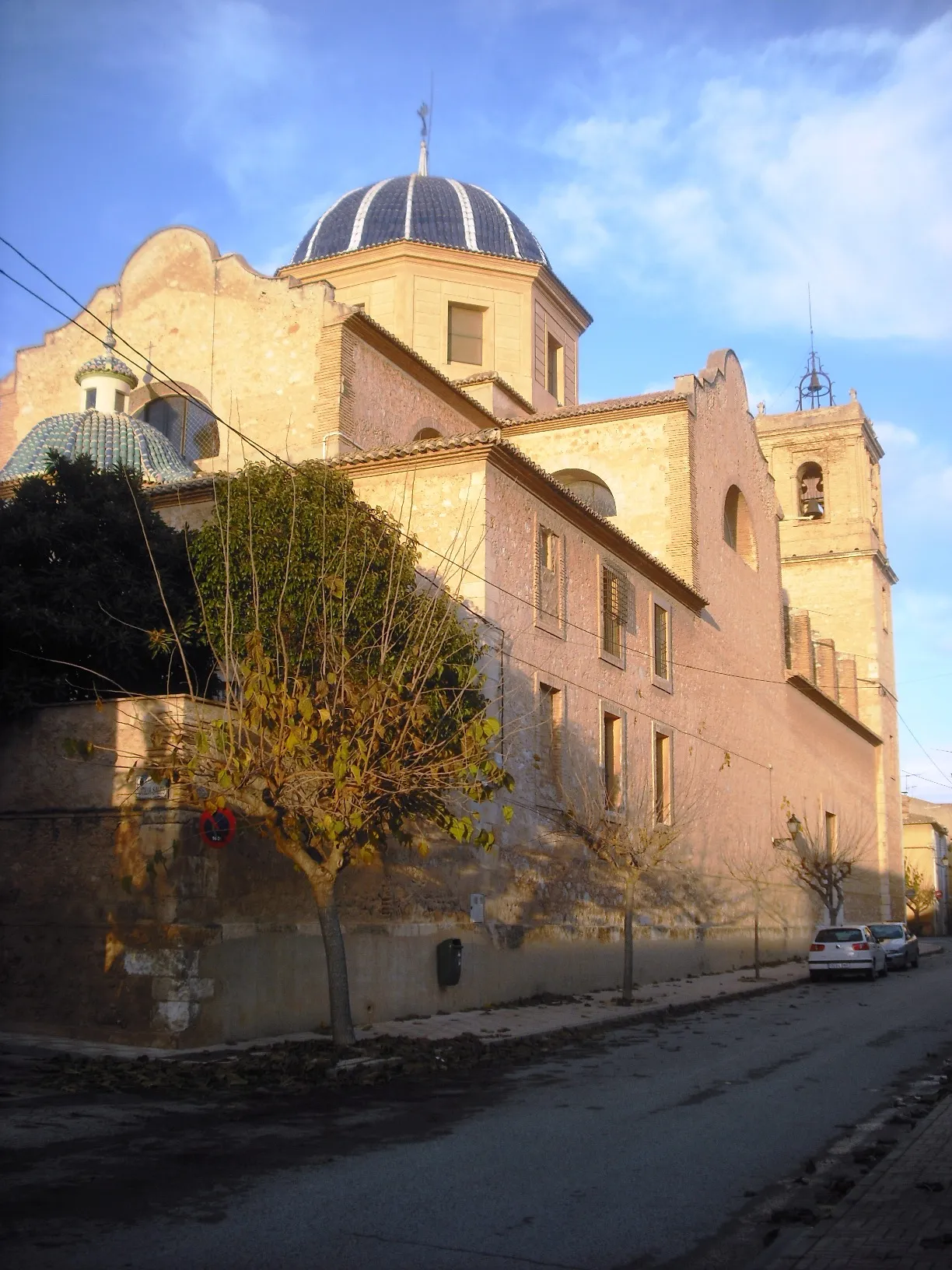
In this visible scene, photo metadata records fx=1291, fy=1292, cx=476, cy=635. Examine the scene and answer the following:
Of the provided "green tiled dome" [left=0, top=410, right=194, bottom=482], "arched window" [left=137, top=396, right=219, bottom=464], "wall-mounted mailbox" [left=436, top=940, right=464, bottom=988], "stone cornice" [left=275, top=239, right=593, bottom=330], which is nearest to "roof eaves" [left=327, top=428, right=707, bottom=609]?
"green tiled dome" [left=0, top=410, right=194, bottom=482]

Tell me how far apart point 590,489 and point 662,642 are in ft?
16.4

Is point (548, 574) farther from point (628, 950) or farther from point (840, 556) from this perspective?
point (840, 556)

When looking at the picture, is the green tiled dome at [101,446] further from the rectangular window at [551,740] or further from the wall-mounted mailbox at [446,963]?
the wall-mounted mailbox at [446,963]

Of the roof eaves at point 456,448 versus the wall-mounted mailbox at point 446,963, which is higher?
the roof eaves at point 456,448

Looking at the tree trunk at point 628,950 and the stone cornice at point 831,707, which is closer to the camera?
the tree trunk at point 628,950

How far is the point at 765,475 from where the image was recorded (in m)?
35.0

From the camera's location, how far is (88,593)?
15305 millimetres

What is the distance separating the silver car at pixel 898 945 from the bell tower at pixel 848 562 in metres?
12.8

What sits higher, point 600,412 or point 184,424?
point 600,412

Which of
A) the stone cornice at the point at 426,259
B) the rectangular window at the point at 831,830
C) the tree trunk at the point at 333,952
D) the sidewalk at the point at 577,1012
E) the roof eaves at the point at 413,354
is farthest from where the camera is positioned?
the rectangular window at the point at 831,830

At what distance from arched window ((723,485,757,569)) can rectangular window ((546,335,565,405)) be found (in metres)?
5.00

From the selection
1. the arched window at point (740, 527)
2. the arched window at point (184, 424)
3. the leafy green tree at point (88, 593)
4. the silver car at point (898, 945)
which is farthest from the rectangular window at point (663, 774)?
the leafy green tree at point (88, 593)

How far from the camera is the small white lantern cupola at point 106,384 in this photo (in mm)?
23359

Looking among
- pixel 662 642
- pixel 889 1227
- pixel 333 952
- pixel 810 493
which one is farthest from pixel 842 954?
pixel 810 493
